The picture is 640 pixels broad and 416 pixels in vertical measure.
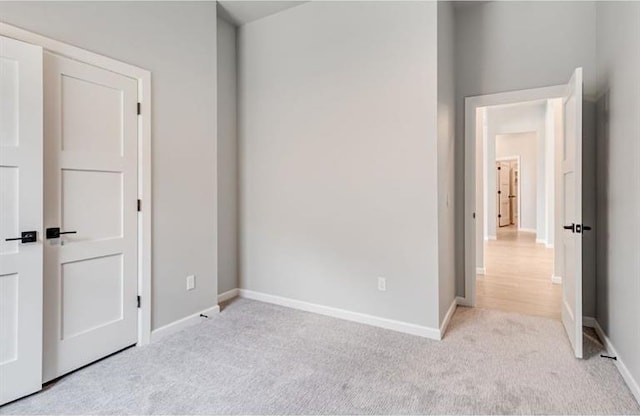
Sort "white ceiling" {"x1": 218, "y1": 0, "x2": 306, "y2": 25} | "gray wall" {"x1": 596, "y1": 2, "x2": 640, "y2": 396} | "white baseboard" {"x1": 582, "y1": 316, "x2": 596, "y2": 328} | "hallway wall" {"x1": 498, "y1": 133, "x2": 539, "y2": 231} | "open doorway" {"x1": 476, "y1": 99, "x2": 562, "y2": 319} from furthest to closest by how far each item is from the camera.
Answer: "hallway wall" {"x1": 498, "y1": 133, "x2": 539, "y2": 231} → "open doorway" {"x1": 476, "y1": 99, "x2": 562, "y2": 319} → "white ceiling" {"x1": 218, "y1": 0, "x2": 306, "y2": 25} → "white baseboard" {"x1": 582, "y1": 316, "x2": 596, "y2": 328} → "gray wall" {"x1": 596, "y1": 2, "x2": 640, "y2": 396}

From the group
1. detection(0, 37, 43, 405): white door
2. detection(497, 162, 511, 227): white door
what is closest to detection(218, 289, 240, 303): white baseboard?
detection(0, 37, 43, 405): white door

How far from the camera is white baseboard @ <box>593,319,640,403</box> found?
Answer: 1958 millimetres

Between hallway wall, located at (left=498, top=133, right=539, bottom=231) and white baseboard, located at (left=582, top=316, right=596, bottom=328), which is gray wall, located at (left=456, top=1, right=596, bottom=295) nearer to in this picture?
white baseboard, located at (left=582, top=316, right=596, bottom=328)

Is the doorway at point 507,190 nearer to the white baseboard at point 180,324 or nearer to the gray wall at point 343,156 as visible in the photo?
the gray wall at point 343,156

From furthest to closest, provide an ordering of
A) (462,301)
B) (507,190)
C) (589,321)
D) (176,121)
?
(507,190) < (462,301) < (589,321) < (176,121)

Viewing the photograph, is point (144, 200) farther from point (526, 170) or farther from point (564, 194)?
point (526, 170)

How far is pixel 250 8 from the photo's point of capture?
348 centimetres

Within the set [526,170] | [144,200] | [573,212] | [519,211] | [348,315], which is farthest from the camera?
[519,211]

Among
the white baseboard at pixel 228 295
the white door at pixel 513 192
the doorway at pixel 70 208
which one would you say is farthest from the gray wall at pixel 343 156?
the white door at pixel 513 192

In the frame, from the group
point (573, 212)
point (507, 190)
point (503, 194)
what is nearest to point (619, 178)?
point (573, 212)

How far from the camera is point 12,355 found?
6.31 ft

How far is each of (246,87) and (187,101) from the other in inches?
37.2

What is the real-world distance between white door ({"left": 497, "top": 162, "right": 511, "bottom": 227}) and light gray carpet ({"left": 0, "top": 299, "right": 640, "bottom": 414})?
27.4 ft

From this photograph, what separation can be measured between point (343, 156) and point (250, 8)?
6.15ft
